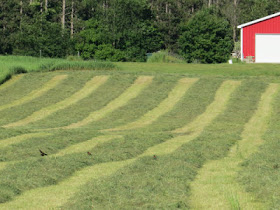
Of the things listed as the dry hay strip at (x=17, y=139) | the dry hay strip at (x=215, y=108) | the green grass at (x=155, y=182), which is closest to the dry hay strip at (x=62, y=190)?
the green grass at (x=155, y=182)

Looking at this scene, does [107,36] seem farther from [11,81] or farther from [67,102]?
[67,102]

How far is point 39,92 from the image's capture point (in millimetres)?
28922

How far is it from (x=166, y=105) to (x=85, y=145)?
10.8 meters

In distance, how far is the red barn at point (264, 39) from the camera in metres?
46.5

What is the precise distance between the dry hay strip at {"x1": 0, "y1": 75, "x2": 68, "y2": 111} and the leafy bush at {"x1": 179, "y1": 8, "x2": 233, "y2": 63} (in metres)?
25.4

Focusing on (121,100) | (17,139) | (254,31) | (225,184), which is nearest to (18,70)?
(121,100)

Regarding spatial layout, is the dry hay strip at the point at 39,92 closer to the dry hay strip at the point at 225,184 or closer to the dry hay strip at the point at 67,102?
the dry hay strip at the point at 67,102

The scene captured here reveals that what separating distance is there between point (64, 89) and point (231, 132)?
12933 millimetres

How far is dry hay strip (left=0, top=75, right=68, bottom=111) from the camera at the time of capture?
2616 cm

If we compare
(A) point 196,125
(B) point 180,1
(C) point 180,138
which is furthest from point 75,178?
(B) point 180,1

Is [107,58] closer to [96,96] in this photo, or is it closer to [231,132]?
[96,96]

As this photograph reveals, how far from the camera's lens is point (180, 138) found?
1709 centimetres

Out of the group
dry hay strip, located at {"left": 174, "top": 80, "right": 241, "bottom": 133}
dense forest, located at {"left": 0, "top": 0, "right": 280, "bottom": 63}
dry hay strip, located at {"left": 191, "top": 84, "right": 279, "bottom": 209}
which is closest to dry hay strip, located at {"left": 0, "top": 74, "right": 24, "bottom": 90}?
dry hay strip, located at {"left": 174, "top": 80, "right": 241, "bottom": 133}

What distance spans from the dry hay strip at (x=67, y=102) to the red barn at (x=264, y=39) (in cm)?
1946
